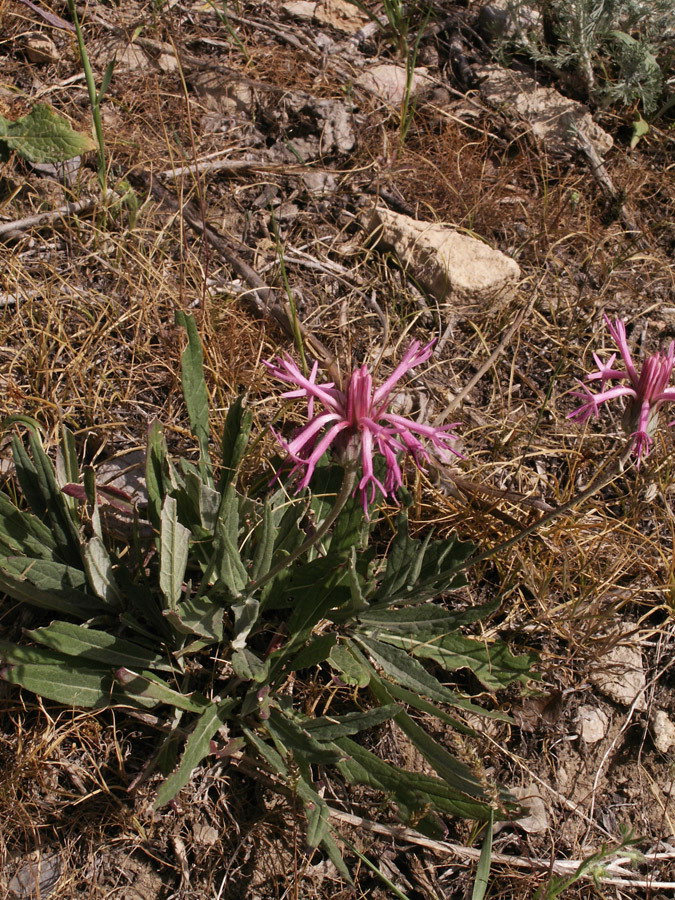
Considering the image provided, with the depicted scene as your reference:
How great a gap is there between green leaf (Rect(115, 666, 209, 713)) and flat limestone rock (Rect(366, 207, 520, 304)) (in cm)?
184

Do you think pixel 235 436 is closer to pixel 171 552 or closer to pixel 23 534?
pixel 171 552

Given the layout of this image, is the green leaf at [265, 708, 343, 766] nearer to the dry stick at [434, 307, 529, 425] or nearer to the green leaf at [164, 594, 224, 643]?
the green leaf at [164, 594, 224, 643]

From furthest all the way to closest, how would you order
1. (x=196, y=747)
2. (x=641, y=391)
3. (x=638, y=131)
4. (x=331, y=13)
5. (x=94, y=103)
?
(x=331, y=13), (x=638, y=131), (x=94, y=103), (x=196, y=747), (x=641, y=391)

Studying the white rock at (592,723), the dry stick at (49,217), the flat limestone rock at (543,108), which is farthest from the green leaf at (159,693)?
the flat limestone rock at (543,108)

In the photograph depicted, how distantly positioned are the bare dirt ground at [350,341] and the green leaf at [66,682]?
0.15m

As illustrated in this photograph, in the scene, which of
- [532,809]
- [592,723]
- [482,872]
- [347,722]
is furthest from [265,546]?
[592,723]

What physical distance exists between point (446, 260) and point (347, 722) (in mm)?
1892

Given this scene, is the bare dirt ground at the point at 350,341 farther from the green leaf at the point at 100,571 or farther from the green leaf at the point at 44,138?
the green leaf at the point at 100,571

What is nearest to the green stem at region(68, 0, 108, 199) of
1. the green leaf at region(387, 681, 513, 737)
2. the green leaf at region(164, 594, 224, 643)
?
the green leaf at region(164, 594, 224, 643)

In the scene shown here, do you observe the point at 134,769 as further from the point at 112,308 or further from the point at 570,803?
the point at 112,308

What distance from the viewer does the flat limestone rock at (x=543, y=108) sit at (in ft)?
12.4

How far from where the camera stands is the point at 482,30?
4.05 meters

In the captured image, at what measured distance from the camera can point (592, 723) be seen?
2.41m

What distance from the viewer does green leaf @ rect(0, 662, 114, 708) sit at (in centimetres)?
182
